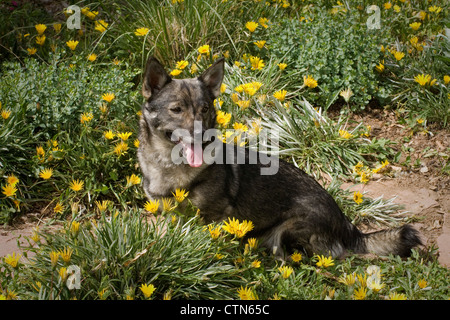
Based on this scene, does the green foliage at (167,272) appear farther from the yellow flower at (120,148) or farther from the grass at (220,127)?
the yellow flower at (120,148)

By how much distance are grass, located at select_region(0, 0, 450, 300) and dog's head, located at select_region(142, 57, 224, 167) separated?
477 millimetres

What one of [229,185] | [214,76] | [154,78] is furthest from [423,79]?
[154,78]

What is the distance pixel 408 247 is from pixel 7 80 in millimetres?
4111

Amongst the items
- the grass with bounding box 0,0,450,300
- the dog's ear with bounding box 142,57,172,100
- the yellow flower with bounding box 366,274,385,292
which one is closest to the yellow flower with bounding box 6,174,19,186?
the grass with bounding box 0,0,450,300

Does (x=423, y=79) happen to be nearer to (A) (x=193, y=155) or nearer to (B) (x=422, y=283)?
(B) (x=422, y=283)

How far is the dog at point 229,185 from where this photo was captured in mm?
3623

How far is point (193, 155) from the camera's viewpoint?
3.60 metres

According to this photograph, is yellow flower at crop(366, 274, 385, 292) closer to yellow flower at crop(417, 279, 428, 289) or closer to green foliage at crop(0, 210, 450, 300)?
green foliage at crop(0, 210, 450, 300)

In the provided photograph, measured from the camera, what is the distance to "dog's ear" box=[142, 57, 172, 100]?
3.57 metres

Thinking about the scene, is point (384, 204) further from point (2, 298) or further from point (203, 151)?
point (2, 298)

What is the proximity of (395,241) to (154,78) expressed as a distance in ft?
7.37

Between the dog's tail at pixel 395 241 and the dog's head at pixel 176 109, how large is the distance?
5.08ft

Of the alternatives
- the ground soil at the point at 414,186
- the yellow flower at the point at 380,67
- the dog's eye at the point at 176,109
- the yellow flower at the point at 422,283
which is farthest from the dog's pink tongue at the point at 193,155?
the yellow flower at the point at 380,67
